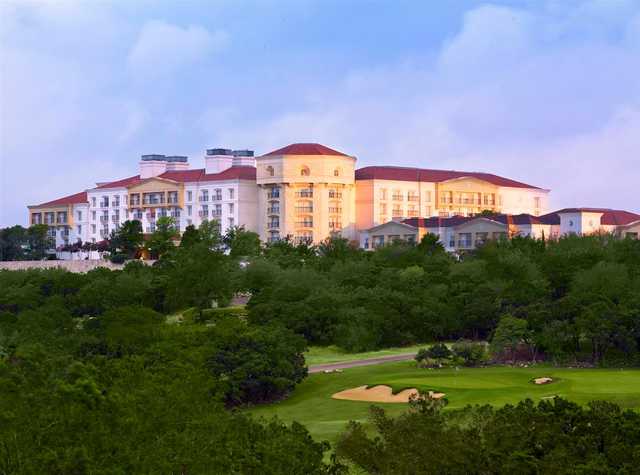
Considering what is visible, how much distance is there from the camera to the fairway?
200ft

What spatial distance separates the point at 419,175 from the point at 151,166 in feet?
124

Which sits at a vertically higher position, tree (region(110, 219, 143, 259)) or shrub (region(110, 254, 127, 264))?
tree (region(110, 219, 143, 259))

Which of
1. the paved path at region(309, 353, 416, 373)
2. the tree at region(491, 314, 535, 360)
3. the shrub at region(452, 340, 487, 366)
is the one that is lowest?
the paved path at region(309, 353, 416, 373)

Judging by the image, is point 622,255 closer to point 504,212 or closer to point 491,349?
point 491,349

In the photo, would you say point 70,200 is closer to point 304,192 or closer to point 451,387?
point 304,192

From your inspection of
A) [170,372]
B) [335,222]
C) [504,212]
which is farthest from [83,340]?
[504,212]

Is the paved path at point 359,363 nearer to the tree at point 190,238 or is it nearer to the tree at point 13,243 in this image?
the tree at point 190,238

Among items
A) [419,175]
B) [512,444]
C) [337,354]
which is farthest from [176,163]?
[512,444]

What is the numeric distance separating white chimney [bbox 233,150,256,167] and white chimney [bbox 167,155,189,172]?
29.1ft

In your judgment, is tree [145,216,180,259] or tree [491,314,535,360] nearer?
tree [491,314,535,360]

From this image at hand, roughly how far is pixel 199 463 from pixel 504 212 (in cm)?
15055

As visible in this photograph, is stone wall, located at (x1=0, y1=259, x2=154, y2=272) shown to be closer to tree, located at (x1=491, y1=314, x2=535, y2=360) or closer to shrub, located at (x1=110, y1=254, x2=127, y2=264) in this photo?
shrub, located at (x1=110, y1=254, x2=127, y2=264)

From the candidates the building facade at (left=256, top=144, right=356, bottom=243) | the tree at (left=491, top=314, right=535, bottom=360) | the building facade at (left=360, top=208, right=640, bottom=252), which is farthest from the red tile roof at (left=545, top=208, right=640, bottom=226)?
the tree at (left=491, top=314, right=535, bottom=360)

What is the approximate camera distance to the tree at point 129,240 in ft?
492
